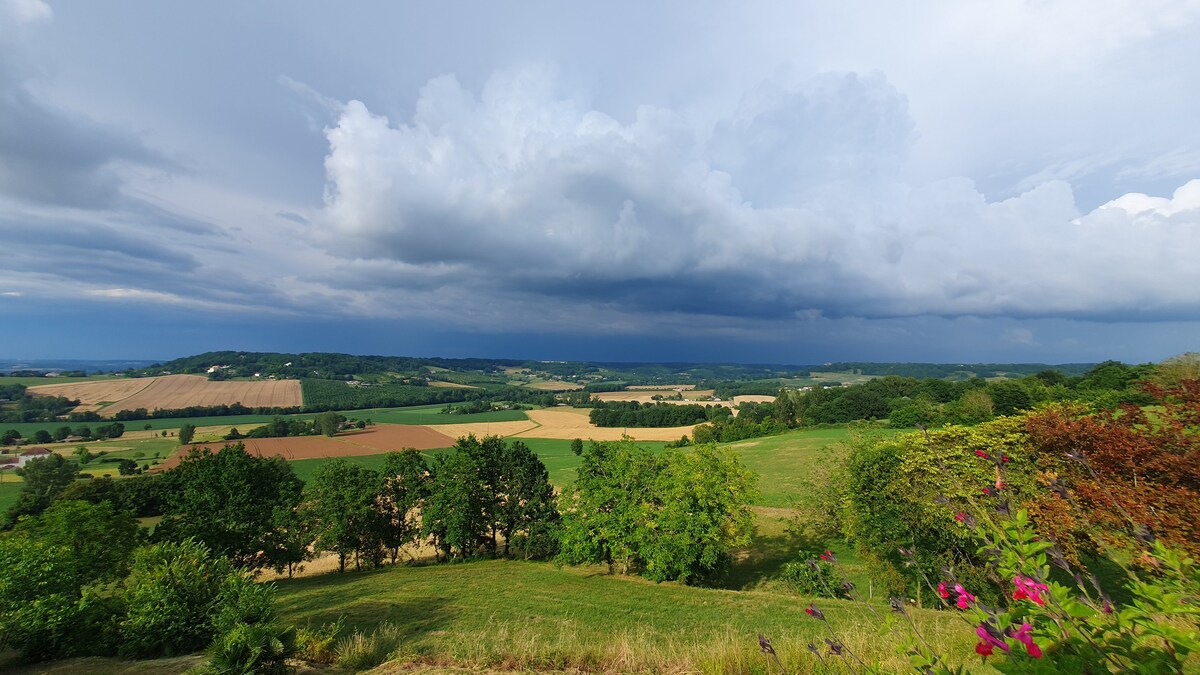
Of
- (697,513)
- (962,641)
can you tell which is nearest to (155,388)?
(697,513)

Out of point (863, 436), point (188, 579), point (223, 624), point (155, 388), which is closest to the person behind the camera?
point (223, 624)

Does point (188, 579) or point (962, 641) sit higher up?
point (962, 641)

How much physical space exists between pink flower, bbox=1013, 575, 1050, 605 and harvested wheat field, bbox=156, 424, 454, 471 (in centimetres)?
7344

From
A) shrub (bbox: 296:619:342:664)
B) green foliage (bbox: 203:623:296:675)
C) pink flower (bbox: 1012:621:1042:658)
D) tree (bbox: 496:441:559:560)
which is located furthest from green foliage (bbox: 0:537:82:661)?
tree (bbox: 496:441:559:560)

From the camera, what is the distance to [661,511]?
26125 millimetres

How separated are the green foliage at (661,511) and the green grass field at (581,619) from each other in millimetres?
1655

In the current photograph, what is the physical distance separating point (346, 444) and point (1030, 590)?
90.8 m

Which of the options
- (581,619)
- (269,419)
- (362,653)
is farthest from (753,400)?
(362,653)

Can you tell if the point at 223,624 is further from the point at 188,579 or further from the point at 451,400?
the point at 451,400

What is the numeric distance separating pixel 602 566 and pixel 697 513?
406 inches

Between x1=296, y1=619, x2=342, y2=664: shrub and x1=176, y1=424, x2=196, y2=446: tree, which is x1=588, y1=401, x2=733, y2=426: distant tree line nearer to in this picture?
x1=176, y1=424, x2=196, y2=446: tree

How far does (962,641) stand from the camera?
7.82 m

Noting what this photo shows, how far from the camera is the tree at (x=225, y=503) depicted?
2648 cm

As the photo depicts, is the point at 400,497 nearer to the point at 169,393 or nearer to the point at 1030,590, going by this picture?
the point at 1030,590
